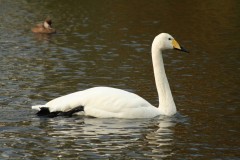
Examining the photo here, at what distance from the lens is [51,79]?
1808 centimetres

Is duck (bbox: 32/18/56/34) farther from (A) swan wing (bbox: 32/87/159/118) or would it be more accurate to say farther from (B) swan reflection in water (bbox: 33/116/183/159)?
(B) swan reflection in water (bbox: 33/116/183/159)

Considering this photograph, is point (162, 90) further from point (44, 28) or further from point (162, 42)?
point (44, 28)

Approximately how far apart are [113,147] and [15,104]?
142 inches

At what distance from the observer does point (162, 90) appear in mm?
14602

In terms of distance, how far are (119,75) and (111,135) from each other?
6051 millimetres

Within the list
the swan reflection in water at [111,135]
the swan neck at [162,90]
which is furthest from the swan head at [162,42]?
the swan reflection in water at [111,135]

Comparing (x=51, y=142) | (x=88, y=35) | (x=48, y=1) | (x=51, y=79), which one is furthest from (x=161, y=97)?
(x=48, y=1)

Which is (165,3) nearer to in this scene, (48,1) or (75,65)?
(48,1)

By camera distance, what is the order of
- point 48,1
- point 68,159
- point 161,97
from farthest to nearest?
point 48,1 < point 161,97 < point 68,159

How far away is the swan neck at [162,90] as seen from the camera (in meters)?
14.4

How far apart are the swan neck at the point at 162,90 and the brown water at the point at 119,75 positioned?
8.3 inches

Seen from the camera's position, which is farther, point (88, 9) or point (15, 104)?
point (88, 9)

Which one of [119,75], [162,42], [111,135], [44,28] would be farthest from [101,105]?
[44,28]

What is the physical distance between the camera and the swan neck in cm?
1437
